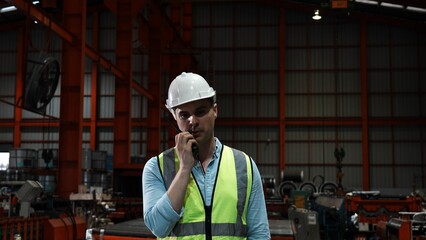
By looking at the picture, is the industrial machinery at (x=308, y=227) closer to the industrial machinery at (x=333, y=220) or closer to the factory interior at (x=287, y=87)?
the industrial machinery at (x=333, y=220)

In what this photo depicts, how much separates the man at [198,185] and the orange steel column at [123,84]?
63.1 feet

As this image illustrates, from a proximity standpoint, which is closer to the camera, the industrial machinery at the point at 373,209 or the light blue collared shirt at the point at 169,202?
the light blue collared shirt at the point at 169,202

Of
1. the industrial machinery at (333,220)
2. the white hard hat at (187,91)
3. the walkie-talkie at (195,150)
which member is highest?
the white hard hat at (187,91)

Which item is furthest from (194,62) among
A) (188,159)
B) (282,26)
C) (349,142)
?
(188,159)

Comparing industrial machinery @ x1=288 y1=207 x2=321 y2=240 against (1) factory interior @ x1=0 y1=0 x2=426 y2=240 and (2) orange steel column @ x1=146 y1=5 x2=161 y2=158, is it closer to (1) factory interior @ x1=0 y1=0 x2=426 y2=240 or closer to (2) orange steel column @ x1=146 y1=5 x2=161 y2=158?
(2) orange steel column @ x1=146 y1=5 x2=161 y2=158

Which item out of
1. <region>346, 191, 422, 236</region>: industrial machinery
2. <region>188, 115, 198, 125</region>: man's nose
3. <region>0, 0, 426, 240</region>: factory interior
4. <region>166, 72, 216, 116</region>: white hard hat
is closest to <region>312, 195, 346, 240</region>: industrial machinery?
<region>346, 191, 422, 236</region>: industrial machinery

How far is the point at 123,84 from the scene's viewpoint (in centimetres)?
2180

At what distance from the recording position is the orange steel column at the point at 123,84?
21.6 m

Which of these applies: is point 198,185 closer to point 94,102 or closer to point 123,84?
point 123,84

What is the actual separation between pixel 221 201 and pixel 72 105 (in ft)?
48.1

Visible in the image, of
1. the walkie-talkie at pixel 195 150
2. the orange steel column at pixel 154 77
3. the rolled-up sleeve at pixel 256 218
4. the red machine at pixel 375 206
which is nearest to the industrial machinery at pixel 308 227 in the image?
the red machine at pixel 375 206

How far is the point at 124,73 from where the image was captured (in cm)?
2155

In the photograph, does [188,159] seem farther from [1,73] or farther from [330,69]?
[1,73]

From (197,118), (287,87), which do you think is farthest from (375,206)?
(287,87)
